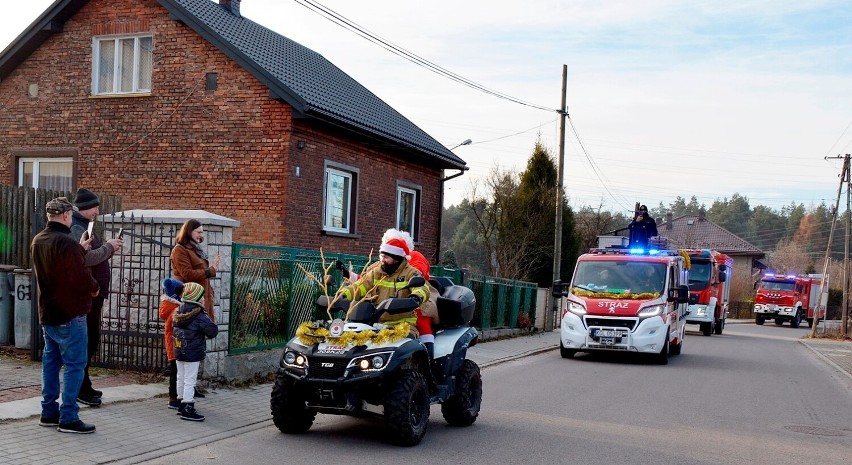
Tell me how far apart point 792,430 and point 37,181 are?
1564 centimetres

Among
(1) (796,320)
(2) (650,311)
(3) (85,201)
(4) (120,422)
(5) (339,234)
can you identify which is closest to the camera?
(4) (120,422)

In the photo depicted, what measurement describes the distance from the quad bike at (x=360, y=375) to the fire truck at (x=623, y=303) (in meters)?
8.68

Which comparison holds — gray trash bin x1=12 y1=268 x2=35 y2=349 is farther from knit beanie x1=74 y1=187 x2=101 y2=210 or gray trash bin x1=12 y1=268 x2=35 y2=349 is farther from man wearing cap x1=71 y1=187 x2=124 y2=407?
knit beanie x1=74 y1=187 x2=101 y2=210

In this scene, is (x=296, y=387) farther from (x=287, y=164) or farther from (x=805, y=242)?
(x=805, y=242)

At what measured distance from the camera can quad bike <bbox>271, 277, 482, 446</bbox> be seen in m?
7.35

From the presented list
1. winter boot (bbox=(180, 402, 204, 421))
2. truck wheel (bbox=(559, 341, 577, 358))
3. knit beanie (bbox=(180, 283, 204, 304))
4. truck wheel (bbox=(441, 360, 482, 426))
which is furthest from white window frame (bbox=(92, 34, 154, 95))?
truck wheel (bbox=(441, 360, 482, 426))

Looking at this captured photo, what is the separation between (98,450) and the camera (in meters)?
6.69

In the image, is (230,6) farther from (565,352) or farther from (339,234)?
(565,352)

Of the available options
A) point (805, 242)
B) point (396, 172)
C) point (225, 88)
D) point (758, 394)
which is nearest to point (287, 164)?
point (225, 88)

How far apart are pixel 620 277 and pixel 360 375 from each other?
10.7m

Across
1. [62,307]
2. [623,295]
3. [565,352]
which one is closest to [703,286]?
[565,352]

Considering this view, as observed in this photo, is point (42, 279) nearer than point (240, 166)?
Yes

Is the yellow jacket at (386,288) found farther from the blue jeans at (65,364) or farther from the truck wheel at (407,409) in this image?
the blue jeans at (65,364)

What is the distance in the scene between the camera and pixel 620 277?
17.0 metres
